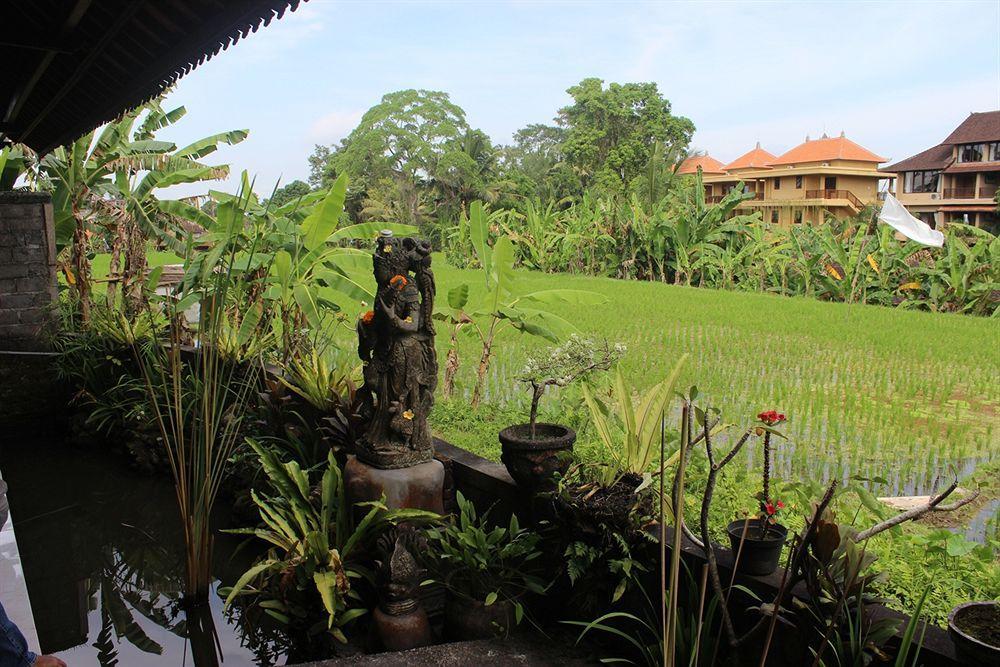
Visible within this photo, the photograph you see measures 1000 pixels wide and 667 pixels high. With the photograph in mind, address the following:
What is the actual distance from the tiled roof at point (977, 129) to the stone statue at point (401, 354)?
31874 millimetres

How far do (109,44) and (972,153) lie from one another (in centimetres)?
3414

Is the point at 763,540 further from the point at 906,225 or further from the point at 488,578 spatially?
the point at 906,225

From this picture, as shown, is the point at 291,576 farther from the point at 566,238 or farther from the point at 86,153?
the point at 566,238

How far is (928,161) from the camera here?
32219 millimetres

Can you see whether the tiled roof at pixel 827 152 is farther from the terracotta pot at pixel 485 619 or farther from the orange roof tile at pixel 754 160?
the terracotta pot at pixel 485 619

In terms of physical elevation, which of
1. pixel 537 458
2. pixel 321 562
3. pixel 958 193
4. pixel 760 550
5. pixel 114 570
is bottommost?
pixel 114 570

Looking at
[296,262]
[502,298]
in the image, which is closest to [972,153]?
[502,298]

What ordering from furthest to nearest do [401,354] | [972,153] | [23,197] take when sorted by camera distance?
[972,153], [23,197], [401,354]

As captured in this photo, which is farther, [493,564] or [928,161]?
[928,161]

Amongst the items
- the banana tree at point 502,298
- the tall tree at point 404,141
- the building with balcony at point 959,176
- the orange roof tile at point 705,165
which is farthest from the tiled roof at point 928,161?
the banana tree at point 502,298

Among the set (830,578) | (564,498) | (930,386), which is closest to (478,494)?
(564,498)

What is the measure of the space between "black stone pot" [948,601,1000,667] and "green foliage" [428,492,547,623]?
4.97 ft

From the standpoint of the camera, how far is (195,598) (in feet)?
12.9

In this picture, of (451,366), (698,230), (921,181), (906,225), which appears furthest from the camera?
(921,181)
